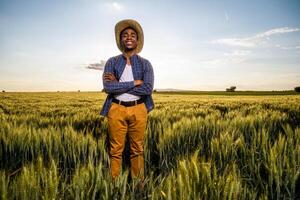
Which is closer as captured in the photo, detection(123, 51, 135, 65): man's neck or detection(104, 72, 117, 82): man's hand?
detection(104, 72, 117, 82): man's hand

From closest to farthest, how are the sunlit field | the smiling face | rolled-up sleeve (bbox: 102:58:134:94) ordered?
the sunlit field
rolled-up sleeve (bbox: 102:58:134:94)
the smiling face

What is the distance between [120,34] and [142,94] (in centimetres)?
75

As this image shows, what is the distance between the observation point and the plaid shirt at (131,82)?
2.64 m

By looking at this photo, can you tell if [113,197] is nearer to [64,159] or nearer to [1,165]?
[64,159]

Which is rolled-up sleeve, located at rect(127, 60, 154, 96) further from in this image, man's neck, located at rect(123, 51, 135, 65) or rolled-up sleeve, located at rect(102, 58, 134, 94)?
man's neck, located at rect(123, 51, 135, 65)

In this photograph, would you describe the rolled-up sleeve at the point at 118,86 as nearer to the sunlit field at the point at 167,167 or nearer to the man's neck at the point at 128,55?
the man's neck at the point at 128,55

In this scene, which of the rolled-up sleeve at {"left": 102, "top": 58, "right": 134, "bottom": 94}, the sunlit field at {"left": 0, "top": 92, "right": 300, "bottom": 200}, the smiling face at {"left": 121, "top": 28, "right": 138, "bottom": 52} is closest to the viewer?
the sunlit field at {"left": 0, "top": 92, "right": 300, "bottom": 200}

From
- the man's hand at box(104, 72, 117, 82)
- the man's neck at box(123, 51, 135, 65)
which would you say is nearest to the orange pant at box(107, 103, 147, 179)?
the man's hand at box(104, 72, 117, 82)

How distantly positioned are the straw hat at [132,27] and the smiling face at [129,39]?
0.12ft

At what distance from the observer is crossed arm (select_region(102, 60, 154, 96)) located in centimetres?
263

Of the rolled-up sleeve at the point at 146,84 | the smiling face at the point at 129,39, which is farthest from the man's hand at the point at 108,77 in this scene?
the smiling face at the point at 129,39

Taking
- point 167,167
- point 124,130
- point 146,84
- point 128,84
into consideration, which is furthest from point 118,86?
point 167,167

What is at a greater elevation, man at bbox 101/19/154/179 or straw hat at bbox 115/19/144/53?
straw hat at bbox 115/19/144/53

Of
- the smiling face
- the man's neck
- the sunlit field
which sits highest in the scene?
the smiling face
